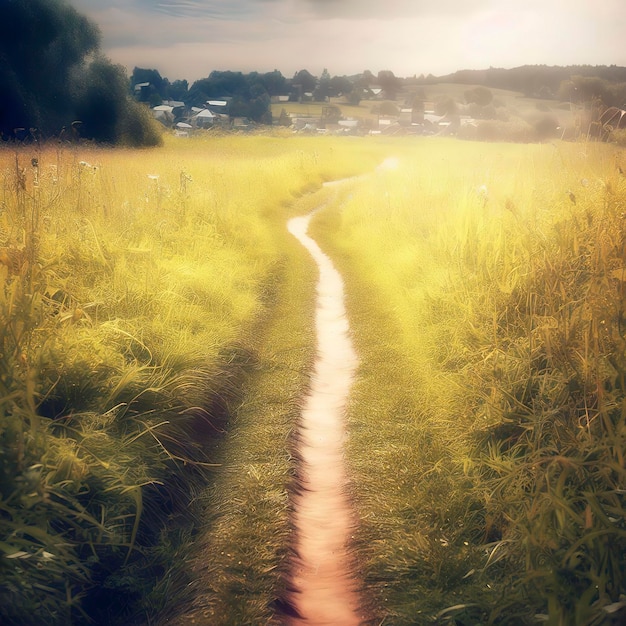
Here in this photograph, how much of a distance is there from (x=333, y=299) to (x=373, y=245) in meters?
2.53

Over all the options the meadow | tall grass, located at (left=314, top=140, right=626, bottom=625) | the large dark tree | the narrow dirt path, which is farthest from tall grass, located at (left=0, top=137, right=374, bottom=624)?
the large dark tree

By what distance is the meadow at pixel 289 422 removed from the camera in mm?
3160

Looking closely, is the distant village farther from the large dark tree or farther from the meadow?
the meadow

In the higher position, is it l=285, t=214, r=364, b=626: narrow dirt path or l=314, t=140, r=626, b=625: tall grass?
l=314, t=140, r=626, b=625: tall grass

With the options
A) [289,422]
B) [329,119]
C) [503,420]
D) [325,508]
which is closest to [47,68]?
[289,422]

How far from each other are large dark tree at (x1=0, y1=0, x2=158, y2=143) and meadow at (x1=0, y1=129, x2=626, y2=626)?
21.3 meters

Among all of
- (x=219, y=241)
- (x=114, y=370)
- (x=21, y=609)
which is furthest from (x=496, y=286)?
(x=219, y=241)

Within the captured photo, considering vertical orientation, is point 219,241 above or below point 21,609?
above

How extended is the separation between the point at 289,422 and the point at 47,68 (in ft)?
90.2

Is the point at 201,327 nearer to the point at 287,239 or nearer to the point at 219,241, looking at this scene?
the point at 219,241

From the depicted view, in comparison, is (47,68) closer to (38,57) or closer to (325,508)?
(38,57)

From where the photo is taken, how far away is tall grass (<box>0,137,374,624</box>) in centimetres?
318

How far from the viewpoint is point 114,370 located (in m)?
4.80

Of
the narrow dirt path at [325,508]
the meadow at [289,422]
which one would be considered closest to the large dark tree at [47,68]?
the meadow at [289,422]
